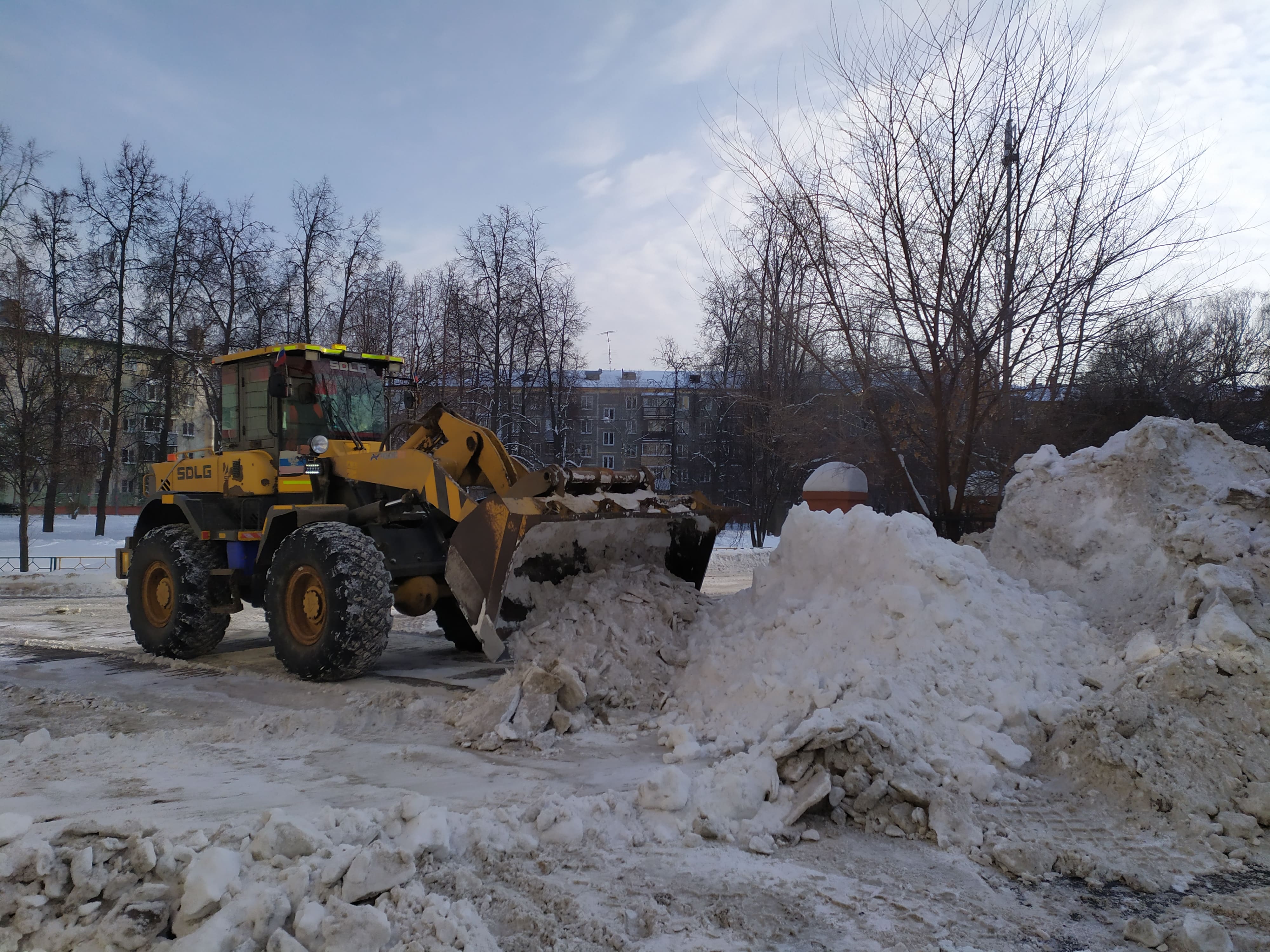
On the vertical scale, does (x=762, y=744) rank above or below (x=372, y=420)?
below

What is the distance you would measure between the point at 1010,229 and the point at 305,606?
7.29 meters

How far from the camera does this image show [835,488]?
42.4 ft

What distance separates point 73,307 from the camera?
68.1 ft

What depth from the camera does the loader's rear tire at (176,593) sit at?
7961 millimetres

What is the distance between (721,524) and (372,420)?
3543mm

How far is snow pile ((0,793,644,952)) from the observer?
2.69 metres

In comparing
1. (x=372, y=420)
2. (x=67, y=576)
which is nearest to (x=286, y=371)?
(x=372, y=420)

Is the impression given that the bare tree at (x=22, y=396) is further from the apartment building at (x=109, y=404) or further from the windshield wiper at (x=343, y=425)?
the windshield wiper at (x=343, y=425)

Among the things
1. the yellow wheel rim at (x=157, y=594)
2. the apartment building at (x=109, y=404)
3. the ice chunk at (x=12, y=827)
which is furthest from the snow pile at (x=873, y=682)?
the apartment building at (x=109, y=404)

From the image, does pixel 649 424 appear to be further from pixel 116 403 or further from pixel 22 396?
pixel 22 396

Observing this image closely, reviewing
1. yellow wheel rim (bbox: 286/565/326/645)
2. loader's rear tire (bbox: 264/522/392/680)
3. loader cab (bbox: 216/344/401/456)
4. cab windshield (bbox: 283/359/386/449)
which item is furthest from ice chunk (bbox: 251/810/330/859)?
cab windshield (bbox: 283/359/386/449)

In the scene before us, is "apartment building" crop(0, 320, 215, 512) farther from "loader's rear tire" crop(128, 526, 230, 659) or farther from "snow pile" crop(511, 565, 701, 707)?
"snow pile" crop(511, 565, 701, 707)

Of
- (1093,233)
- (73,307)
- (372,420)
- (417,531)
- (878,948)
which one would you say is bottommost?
(878,948)

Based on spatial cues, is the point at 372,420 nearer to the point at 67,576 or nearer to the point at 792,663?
the point at 792,663
